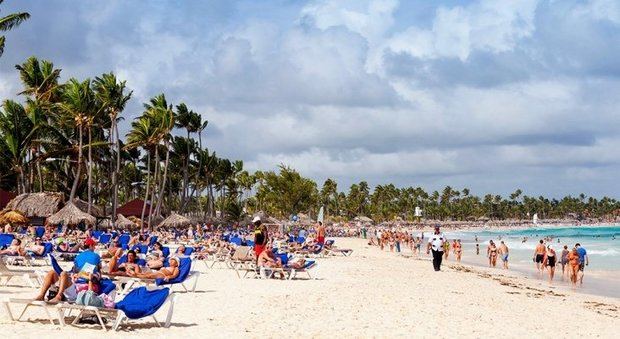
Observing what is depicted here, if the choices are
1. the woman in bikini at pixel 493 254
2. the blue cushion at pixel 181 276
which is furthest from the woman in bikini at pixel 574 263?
the blue cushion at pixel 181 276

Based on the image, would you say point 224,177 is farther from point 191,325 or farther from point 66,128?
point 191,325

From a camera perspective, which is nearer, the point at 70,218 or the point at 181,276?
the point at 181,276

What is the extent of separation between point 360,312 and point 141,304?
12.5 feet

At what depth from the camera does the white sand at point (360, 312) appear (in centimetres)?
888

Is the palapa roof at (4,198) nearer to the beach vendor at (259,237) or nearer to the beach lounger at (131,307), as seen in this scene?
the beach vendor at (259,237)

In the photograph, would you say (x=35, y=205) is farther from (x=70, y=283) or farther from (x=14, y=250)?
(x=70, y=283)

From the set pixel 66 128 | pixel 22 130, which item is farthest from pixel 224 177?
pixel 22 130

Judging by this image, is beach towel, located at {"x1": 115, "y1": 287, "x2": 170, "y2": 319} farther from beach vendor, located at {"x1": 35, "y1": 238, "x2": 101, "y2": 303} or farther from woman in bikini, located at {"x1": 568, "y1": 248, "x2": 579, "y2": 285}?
woman in bikini, located at {"x1": 568, "y1": 248, "x2": 579, "y2": 285}

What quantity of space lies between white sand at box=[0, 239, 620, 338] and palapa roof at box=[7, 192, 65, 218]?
23982mm

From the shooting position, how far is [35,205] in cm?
3747

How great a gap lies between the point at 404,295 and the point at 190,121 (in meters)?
51.1

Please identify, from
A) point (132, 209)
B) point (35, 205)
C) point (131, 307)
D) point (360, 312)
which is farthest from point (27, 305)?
point (132, 209)

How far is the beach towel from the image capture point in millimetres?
8391

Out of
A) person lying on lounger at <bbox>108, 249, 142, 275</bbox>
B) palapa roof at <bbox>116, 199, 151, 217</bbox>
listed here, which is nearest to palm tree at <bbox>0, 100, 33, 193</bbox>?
palapa roof at <bbox>116, 199, 151, 217</bbox>
